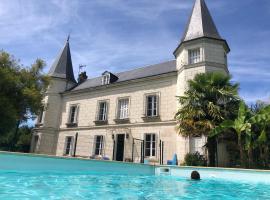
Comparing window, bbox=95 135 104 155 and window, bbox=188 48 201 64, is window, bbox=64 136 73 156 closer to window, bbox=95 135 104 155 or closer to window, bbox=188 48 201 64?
window, bbox=95 135 104 155

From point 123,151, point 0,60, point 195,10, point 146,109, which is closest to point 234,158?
point 146,109

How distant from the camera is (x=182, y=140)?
750 inches

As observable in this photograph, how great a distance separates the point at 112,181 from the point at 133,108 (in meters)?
13.8

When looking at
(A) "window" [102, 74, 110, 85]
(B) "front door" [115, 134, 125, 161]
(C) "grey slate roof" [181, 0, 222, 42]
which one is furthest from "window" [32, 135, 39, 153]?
(C) "grey slate roof" [181, 0, 222, 42]

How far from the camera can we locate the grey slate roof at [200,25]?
21453mm

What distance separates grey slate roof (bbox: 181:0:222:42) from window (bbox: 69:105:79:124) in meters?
14.3

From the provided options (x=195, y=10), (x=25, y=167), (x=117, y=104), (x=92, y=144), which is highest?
(x=195, y=10)

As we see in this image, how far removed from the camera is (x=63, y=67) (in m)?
32.3

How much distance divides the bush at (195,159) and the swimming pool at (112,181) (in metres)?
3.01

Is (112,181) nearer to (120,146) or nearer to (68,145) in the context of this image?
(120,146)

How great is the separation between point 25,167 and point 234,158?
523 inches

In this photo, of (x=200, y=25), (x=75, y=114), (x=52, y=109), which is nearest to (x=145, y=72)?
(x=200, y=25)

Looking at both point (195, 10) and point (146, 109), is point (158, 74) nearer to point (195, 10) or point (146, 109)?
point (146, 109)

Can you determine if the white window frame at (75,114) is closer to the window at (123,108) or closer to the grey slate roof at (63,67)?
the grey slate roof at (63,67)
